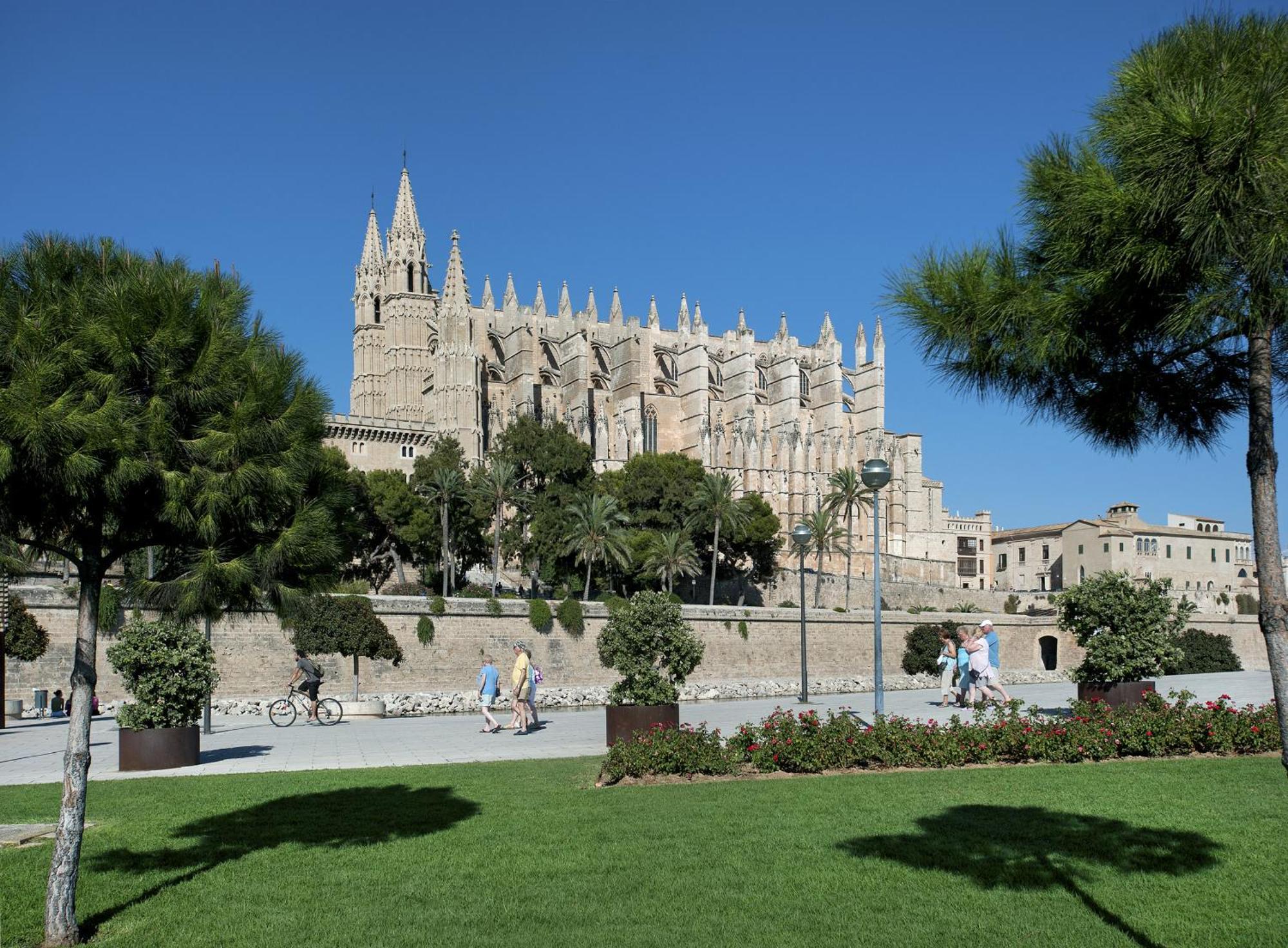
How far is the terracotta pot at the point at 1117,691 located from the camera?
1639 centimetres

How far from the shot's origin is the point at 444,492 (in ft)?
162

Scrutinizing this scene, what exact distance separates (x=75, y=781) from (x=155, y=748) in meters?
8.07

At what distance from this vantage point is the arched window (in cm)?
7512

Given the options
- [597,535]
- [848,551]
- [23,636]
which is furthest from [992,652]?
[848,551]

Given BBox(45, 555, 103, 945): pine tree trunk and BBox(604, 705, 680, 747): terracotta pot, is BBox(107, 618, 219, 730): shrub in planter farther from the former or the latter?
BBox(45, 555, 103, 945): pine tree trunk

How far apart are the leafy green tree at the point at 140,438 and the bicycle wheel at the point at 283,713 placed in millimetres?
14600

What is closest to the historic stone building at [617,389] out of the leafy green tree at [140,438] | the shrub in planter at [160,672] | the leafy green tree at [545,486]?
the leafy green tree at [545,486]

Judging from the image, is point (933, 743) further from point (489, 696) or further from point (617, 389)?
point (617, 389)

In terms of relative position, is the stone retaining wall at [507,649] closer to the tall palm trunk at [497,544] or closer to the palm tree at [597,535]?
the palm tree at [597,535]

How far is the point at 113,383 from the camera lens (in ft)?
22.0

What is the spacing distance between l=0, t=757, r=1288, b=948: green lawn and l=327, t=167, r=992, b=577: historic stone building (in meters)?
51.8

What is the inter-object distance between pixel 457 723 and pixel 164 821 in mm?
11225

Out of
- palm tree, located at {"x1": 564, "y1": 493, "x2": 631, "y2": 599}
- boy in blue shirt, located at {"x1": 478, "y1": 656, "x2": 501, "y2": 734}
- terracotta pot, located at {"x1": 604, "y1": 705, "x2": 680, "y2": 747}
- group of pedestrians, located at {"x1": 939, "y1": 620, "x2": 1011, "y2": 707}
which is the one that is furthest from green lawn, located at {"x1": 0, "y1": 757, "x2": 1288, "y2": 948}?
→ palm tree, located at {"x1": 564, "y1": 493, "x2": 631, "y2": 599}

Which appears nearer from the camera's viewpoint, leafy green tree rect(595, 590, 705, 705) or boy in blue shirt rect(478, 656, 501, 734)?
leafy green tree rect(595, 590, 705, 705)
